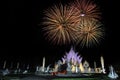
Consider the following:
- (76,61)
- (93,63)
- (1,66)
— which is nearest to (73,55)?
(76,61)

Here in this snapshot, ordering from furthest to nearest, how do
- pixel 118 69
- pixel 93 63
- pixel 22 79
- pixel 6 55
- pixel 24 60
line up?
Result: 1. pixel 93 63
2. pixel 24 60
3. pixel 6 55
4. pixel 118 69
5. pixel 22 79

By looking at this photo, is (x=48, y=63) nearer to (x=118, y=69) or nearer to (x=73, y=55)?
(x=73, y=55)

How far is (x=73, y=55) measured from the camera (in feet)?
368

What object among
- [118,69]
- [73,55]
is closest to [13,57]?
[73,55]

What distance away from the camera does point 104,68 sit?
99.6 metres

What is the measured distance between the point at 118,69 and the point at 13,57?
203ft

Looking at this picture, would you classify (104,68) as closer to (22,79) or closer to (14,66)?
(14,66)

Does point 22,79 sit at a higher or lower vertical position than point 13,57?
lower

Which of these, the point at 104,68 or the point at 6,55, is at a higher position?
the point at 6,55

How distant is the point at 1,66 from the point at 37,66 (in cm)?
2248

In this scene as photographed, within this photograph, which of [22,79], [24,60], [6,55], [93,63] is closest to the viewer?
[22,79]

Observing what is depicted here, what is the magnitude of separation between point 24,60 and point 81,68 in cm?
A: 3766

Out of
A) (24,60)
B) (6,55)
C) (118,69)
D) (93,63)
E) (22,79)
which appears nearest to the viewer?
(22,79)

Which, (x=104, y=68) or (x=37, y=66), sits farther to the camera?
(x=37, y=66)
